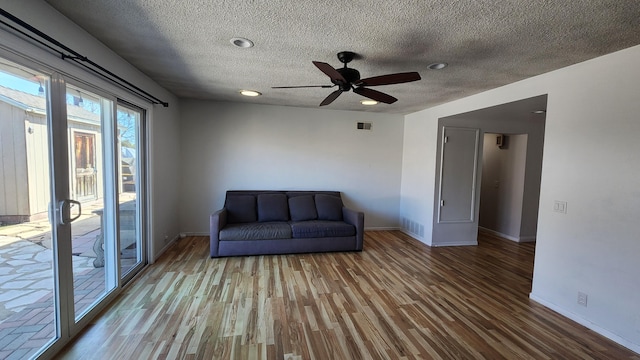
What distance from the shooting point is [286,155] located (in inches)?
190

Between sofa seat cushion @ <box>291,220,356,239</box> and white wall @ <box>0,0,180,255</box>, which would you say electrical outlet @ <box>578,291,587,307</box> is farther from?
white wall @ <box>0,0,180,255</box>

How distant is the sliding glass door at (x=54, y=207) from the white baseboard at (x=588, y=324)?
423 cm

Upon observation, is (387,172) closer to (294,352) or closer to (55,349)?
(294,352)

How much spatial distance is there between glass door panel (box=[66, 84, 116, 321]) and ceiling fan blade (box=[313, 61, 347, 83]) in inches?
75.5

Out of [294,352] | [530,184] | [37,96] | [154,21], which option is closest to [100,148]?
[37,96]

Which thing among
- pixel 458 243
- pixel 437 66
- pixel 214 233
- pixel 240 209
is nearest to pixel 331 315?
pixel 214 233

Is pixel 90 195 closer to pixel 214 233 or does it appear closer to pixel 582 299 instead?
pixel 214 233

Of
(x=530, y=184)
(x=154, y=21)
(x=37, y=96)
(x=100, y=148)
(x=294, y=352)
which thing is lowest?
(x=294, y=352)

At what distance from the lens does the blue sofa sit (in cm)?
370

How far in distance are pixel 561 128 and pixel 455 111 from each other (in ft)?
4.98

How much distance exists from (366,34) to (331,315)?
241 centimetres

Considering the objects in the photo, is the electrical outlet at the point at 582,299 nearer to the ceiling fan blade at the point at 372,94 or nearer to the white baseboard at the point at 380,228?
the ceiling fan blade at the point at 372,94

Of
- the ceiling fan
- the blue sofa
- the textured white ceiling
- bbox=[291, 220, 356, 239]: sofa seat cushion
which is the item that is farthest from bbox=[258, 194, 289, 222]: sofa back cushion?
the ceiling fan

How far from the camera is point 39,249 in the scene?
1.72m
